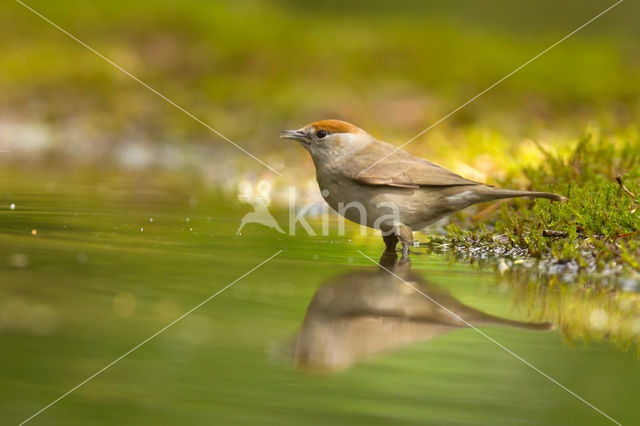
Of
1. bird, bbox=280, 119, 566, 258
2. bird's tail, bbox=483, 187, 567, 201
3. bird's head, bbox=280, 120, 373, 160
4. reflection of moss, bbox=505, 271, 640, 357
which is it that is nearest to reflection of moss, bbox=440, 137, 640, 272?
bird's tail, bbox=483, 187, 567, 201

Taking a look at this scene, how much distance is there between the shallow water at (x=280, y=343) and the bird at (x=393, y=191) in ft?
1.63

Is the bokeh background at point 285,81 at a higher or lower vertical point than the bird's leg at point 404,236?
higher

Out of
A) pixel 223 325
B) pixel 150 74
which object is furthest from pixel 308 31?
pixel 223 325

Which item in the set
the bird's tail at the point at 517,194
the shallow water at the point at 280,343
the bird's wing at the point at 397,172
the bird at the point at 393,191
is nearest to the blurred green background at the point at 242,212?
the shallow water at the point at 280,343

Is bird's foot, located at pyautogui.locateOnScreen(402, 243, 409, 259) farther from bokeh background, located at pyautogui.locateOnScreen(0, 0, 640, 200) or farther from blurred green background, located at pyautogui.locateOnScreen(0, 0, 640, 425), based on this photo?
bokeh background, located at pyautogui.locateOnScreen(0, 0, 640, 200)

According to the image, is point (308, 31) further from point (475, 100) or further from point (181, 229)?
point (181, 229)

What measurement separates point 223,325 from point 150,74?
1573cm

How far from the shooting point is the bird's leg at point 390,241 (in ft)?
19.7

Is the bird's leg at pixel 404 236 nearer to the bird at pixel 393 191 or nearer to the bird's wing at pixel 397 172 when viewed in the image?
the bird at pixel 393 191

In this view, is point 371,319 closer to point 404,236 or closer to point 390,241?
point 404,236

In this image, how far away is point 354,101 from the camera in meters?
14.9

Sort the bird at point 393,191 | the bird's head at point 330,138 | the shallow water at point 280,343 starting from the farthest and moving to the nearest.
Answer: the bird's head at point 330,138 → the bird at point 393,191 → the shallow water at point 280,343

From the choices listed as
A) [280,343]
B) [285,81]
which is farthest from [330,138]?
[285,81]

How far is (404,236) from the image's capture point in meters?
5.73
